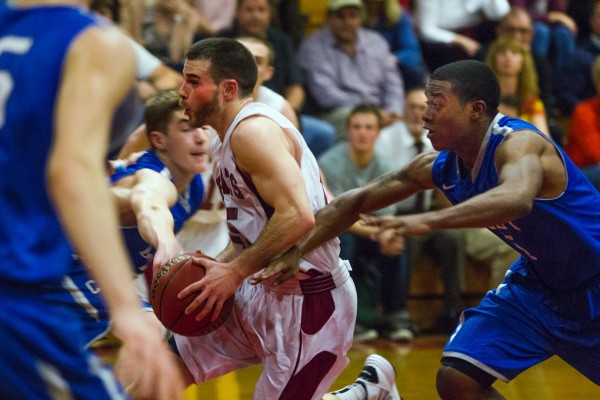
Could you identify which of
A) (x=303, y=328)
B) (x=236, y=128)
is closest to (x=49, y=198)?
(x=236, y=128)

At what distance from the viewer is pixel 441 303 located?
8.28 metres

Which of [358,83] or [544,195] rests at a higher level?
[544,195]

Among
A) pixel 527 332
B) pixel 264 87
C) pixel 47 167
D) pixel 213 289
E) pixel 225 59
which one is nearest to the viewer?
pixel 47 167

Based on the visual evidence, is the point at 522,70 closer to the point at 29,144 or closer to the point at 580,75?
the point at 580,75

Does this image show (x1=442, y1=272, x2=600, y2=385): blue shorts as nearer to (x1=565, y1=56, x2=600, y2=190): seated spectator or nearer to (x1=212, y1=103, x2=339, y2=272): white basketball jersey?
(x1=212, y1=103, x2=339, y2=272): white basketball jersey

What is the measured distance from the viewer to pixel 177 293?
3793 millimetres

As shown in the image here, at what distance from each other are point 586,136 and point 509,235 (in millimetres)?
4740

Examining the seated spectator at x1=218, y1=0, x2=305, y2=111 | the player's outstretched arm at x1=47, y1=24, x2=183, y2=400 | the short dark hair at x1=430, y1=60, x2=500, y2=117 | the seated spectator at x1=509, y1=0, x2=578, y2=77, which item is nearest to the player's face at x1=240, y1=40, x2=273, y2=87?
the seated spectator at x1=218, y1=0, x2=305, y2=111

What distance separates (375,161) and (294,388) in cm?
395

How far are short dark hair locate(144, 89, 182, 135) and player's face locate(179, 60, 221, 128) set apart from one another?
0.79 meters

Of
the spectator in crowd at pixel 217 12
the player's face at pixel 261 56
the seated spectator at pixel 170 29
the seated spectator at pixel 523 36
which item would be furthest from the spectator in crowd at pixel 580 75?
the player's face at pixel 261 56

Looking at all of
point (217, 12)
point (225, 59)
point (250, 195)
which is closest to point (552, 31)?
point (217, 12)

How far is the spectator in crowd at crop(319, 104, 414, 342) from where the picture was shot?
7.71 meters

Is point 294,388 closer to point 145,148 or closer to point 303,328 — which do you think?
point 303,328
